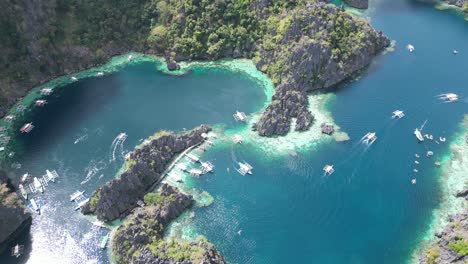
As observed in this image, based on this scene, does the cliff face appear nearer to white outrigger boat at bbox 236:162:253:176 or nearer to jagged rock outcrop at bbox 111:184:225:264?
jagged rock outcrop at bbox 111:184:225:264

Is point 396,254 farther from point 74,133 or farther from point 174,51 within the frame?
point 174,51

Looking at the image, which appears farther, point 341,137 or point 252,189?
point 341,137

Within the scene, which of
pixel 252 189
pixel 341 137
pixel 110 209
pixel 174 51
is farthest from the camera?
pixel 174 51

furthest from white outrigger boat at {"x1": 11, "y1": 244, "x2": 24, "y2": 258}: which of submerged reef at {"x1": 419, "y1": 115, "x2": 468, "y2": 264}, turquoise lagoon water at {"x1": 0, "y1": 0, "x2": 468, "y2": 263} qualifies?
submerged reef at {"x1": 419, "y1": 115, "x2": 468, "y2": 264}

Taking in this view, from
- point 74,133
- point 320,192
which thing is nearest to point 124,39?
point 74,133

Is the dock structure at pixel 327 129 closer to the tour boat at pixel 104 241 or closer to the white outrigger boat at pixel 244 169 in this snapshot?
the white outrigger boat at pixel 244 169

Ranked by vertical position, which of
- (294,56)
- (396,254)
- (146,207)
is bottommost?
(396,254)
